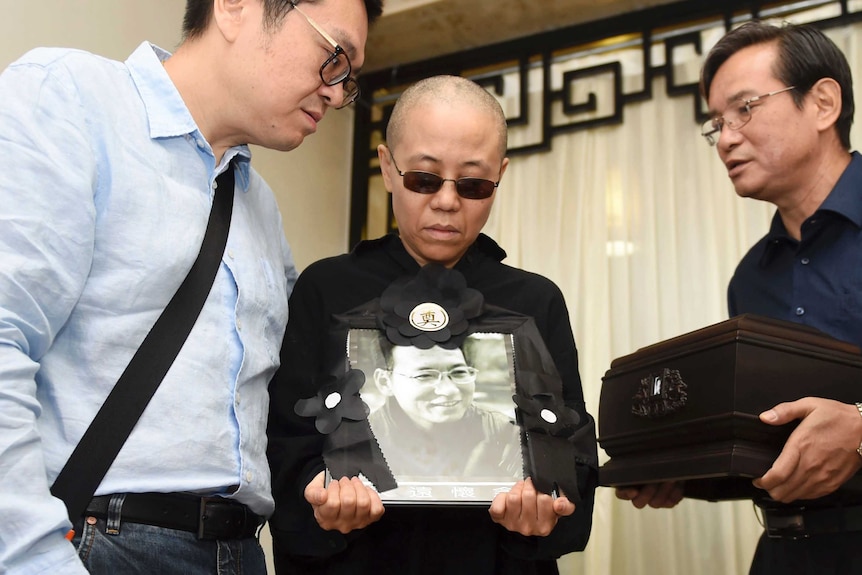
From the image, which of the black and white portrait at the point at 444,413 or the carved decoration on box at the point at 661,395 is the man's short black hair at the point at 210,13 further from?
the carved decoration on box at the point at 661,395

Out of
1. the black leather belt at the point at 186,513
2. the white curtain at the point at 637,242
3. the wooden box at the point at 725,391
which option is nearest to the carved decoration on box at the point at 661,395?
the wooden box at the point at 725,391

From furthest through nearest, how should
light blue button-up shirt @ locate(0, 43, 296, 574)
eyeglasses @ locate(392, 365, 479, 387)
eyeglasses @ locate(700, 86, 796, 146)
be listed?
eyeglasses @ locate(700, 86, 796, 146), eyeglasses @ locate(392, 365, 479, 387), light blue button-up shirt @ locate(0, 43, 296, 574)

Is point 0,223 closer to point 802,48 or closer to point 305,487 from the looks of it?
point 305,487

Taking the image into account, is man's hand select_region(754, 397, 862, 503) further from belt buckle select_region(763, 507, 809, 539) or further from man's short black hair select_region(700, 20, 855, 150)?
man's short black hair select_region(700, 20, 855, 150)

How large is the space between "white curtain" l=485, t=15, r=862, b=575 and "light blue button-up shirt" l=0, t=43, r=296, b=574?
6.90 ft

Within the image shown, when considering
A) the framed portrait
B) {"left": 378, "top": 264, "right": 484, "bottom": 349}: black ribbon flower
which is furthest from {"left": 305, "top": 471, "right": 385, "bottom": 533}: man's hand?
{"left": 378, "top": 264, "right": 484, "bottom": 349}: black ribbon flower

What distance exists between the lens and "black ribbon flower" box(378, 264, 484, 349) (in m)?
1.32

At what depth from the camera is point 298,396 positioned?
137 centimetres

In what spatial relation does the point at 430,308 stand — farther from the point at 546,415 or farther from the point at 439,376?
the point at 546,415

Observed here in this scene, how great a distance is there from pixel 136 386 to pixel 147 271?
0.48 feet

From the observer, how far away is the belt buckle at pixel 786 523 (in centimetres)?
160

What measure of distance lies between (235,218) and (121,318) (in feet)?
0.93

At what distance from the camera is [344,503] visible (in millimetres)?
1154

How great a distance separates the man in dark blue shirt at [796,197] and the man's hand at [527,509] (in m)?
0.54
